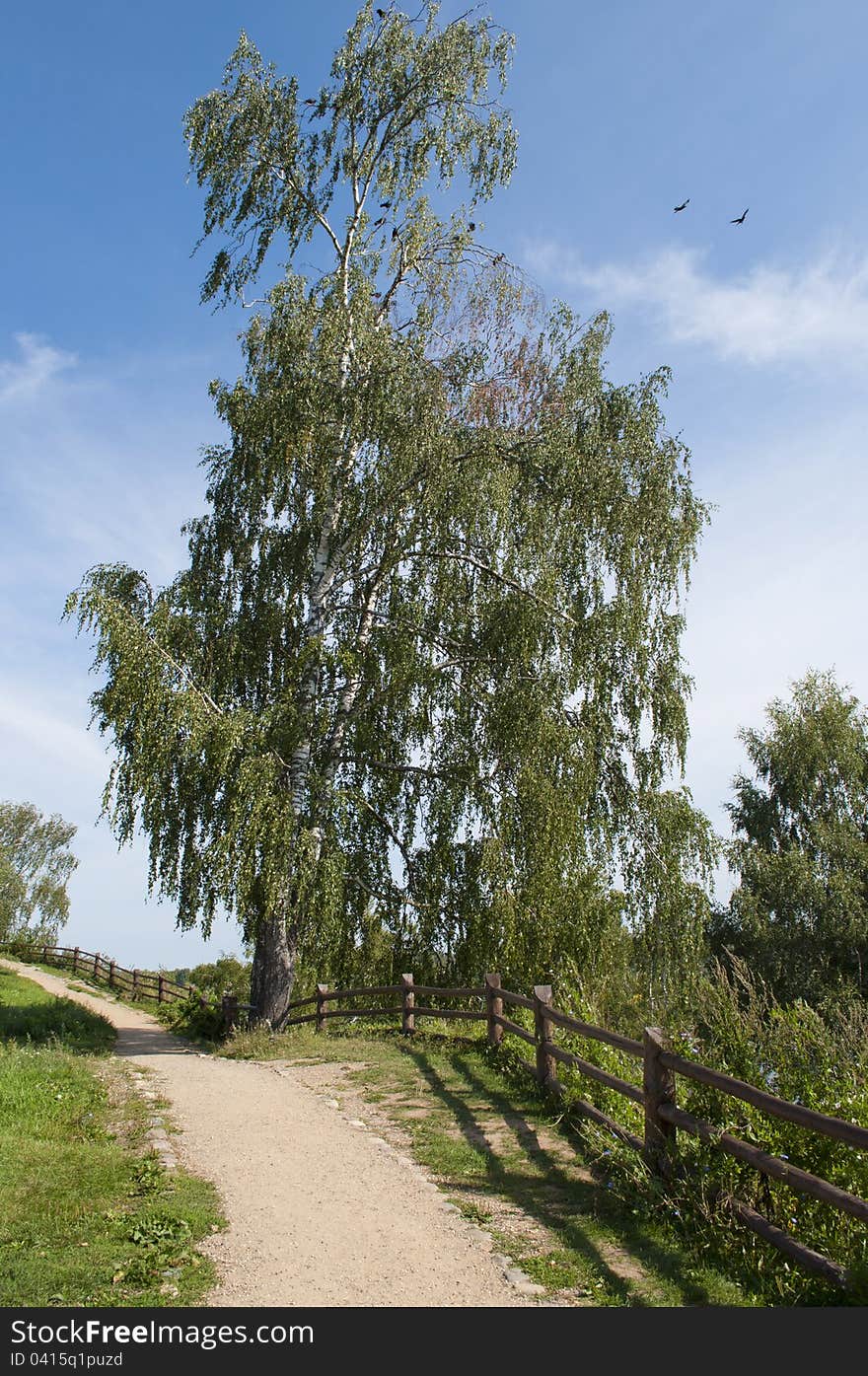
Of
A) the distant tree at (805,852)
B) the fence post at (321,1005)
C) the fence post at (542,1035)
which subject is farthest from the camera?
the distant tree at (805,852)

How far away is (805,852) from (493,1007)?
2232 centimetres

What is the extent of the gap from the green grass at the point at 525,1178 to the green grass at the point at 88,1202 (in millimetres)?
2148

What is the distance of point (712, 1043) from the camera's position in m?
7.25

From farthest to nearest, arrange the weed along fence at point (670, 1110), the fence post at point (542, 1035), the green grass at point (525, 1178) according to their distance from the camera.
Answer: the fence post at point (542, 1035) < the green grass at point (525, 1178) < the weed along fence at point (670, 1110)

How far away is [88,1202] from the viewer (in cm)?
670

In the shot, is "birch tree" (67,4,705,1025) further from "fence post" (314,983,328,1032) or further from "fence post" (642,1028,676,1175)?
"fence post" (642,1028,676,1175)

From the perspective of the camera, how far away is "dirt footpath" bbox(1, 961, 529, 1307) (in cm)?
531

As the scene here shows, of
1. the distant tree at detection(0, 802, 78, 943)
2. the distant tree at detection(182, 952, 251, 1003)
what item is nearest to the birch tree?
the distant tree at detection(182, 952, 251, 1003)

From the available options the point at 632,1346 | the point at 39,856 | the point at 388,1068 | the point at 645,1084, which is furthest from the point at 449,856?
the point at 39,856

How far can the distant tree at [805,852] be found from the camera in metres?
28.0

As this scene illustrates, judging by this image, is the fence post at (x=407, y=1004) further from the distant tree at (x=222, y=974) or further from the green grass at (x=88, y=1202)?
the distant tree at (x=222, y=974)

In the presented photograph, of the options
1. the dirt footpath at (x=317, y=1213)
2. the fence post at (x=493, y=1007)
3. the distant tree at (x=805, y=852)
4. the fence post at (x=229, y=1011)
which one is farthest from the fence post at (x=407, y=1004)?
the distant tree at (x=805, y=852)

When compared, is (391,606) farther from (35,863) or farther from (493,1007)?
(35,863)

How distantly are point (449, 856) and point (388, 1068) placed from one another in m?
3.68
